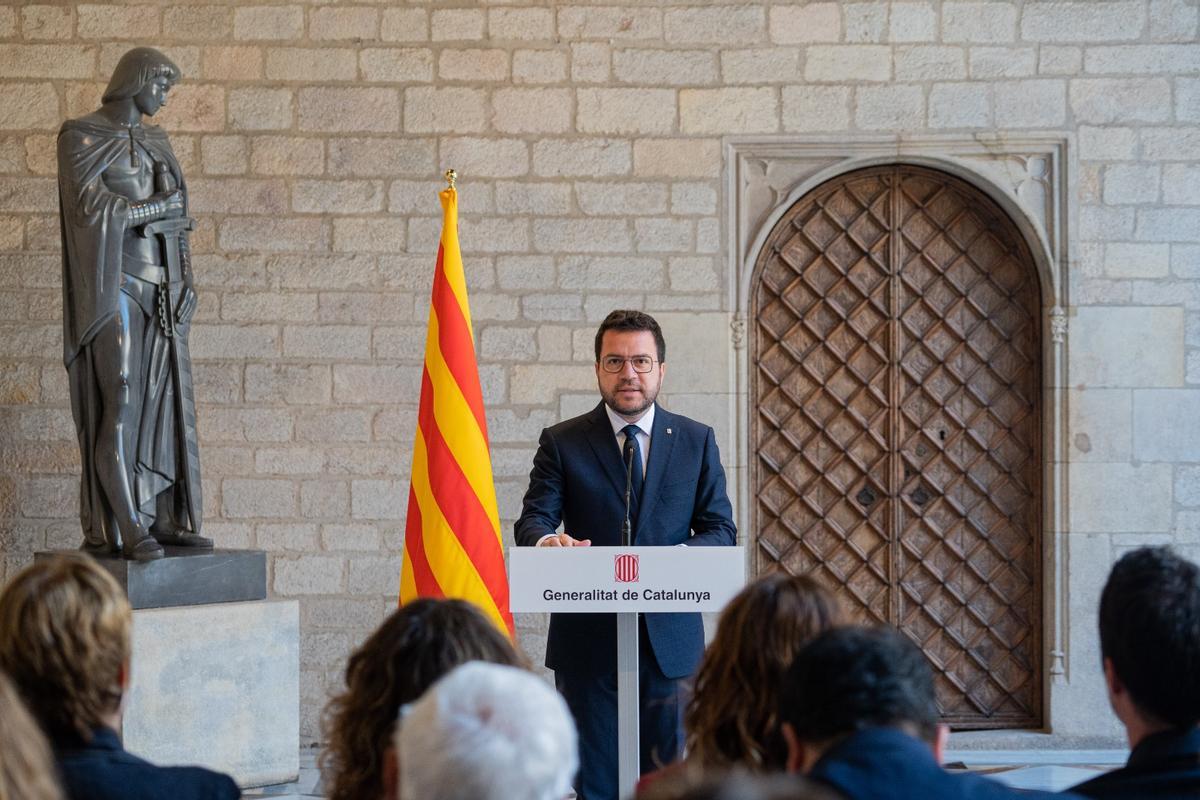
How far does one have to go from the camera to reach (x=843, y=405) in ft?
18.3

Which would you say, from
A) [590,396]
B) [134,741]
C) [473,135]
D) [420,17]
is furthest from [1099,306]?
[134,741]

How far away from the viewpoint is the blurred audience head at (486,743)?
112 centimetres

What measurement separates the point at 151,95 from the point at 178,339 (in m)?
0.78

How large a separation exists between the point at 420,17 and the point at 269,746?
307cm

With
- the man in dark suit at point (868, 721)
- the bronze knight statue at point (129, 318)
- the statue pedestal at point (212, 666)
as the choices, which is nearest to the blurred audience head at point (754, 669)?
the man in dark suit at point (868, 721)

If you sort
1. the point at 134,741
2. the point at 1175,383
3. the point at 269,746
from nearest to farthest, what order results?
the point at 134,741 < the point at 269,746 < the point at 1175,383

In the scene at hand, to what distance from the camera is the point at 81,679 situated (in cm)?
161

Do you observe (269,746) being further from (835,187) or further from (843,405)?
(835,187)

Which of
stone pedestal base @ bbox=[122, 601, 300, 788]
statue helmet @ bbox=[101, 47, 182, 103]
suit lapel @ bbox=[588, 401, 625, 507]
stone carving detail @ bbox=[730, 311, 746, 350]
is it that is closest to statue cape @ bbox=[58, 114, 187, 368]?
statue helmet @ bbox=[101, 47, 182, 103]

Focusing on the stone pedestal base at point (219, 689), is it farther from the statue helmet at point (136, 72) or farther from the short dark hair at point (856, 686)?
the short dark hair at point (856, 686)

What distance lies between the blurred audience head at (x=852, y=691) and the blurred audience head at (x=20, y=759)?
0.75 metres

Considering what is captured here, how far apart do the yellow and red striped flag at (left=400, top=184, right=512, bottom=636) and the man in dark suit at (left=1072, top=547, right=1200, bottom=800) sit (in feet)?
8.56

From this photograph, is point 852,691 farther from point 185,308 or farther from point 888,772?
point 185,308

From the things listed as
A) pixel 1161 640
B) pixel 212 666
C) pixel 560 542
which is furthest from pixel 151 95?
pixel 1161 640
